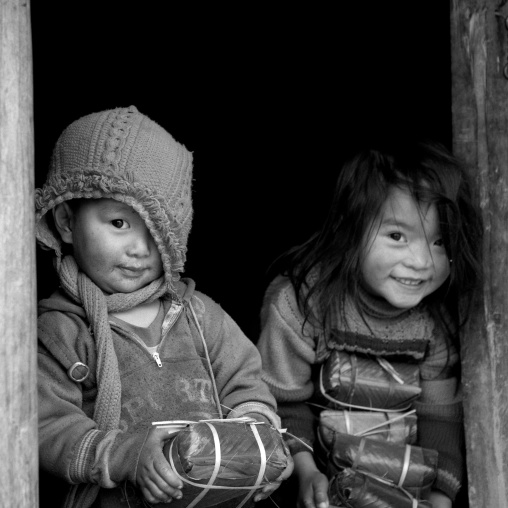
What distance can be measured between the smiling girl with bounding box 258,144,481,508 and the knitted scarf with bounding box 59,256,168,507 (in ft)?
2.33

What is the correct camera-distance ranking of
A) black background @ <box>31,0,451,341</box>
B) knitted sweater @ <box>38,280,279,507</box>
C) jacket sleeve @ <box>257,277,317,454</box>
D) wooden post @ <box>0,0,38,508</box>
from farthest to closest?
black background @ <box>31,0,451,341</box> → jacket sleeve @ <box>257,277,317,454</box> → knitted sweater @ <box>38,280,279,507</box> → wooden post @ <box>0,0,38,508</box>

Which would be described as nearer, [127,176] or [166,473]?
[166,473]

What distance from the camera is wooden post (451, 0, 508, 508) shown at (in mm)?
3100

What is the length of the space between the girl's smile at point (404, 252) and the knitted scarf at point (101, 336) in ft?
2.82

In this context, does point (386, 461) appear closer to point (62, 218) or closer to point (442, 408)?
point (442, 408)

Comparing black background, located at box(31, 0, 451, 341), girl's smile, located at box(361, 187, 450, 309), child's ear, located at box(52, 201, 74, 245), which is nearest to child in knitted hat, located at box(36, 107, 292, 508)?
child's ear, located at box(52, 201, 74, 245)

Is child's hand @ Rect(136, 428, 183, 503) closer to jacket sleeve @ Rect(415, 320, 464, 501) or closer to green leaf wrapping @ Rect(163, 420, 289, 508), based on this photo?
green leaf wrapping @ Rect(163, 420, 289, 508)

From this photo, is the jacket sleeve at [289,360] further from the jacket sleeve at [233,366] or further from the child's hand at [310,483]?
the jacket sleeve at [233,366]

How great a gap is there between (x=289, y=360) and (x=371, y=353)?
277 mm

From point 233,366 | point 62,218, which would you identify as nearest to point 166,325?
point 233,366

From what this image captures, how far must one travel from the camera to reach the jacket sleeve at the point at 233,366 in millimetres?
2875

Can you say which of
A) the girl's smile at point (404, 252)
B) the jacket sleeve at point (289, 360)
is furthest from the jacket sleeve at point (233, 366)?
the girl's smile at point (404, 252)

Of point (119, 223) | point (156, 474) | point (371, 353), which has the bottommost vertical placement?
point (156, 474)

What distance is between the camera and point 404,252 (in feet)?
10.8
